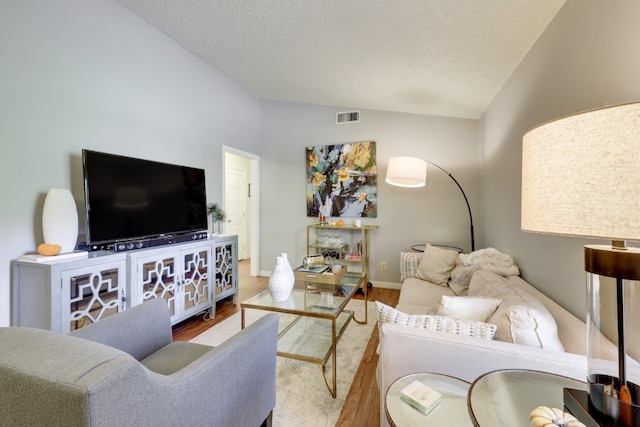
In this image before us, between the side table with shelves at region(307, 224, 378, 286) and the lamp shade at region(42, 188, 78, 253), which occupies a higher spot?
the lamp shade at region(42, 188, 78, 253)

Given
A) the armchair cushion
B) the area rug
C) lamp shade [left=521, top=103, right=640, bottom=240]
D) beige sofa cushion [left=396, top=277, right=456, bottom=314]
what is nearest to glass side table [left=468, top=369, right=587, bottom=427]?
lamp shade [left=521, top=103, right=640, bottom=240]

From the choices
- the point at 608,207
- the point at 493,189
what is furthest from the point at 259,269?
the point at 608,207

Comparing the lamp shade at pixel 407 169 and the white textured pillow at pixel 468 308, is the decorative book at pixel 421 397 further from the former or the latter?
the lamp shade at pixel 407 169

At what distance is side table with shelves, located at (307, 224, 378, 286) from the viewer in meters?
3.98

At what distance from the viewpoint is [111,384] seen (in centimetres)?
67

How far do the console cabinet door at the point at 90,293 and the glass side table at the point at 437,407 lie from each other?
199 centimetres

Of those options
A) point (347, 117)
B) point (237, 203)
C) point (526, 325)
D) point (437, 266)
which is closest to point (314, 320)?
point (437, 266)

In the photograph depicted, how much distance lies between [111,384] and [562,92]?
2.30m

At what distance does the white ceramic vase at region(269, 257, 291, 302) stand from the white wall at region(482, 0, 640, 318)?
1.71 meters

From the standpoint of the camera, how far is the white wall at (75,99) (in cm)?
182

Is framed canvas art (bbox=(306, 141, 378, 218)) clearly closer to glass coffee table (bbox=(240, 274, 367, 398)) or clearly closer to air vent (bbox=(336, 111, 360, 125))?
air vent (bbox=(336, 111, 360, 125))

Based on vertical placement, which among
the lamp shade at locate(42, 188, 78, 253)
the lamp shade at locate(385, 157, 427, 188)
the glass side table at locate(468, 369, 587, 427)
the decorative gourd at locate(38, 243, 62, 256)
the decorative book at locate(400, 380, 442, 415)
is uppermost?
the lamp shade at locate(385, 157, 427, 188)

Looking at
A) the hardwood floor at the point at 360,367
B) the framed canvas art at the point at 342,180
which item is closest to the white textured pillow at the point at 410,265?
the hardwood floor at the point at 360,367

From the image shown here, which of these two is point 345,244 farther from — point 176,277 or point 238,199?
point 238,199
